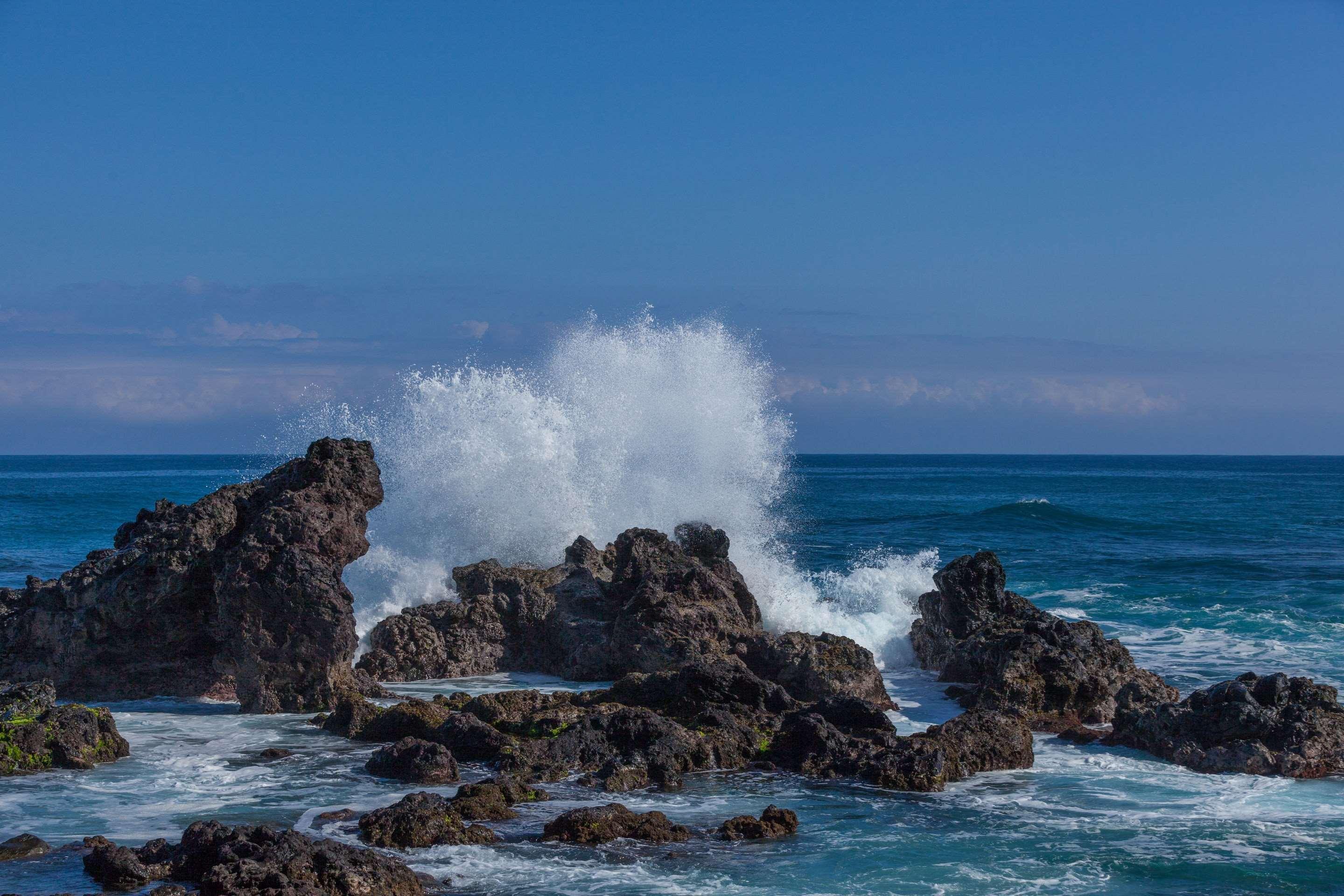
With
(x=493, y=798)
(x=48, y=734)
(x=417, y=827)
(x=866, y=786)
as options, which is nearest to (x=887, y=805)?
(x=866, y=786)

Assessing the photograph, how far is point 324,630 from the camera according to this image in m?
13.2

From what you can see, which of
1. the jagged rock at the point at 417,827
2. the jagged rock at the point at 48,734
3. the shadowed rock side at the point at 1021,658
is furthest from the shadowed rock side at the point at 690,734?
the jagged rock at the point at 48,734

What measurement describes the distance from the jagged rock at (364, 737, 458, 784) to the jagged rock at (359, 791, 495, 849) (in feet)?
4.65

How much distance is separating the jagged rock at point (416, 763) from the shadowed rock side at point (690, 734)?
1.62ft

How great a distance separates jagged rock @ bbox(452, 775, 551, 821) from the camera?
920cm

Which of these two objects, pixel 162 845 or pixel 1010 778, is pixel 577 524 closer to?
pixel 1010 778

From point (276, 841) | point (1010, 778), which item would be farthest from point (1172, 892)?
point (276, 841)

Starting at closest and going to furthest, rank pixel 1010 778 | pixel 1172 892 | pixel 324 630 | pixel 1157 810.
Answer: pixel 1172 892 < pixel 1157 810 < pixel 1010 778 < pixel 324 630

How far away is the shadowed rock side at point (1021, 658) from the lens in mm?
13570

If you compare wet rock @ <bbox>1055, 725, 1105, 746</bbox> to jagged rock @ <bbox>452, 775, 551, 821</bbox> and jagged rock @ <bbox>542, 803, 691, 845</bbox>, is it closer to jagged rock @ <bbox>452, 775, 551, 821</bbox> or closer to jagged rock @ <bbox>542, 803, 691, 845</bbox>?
jagged rock @ <bbox>542, 803, 691, 845</bbox>

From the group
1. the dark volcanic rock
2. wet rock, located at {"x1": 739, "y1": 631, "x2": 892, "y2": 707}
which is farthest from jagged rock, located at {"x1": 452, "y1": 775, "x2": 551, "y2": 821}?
wet rock, located at {"x1": 739, "y1": 631, "x2": 892, "y2": 707}

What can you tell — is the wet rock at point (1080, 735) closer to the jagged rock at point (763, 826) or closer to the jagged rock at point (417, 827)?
the jagged rock at point (763, 826)

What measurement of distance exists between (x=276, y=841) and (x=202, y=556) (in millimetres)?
7118

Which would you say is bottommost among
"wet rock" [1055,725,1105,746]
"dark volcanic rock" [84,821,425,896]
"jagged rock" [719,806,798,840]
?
"wet rock" [1055,725,1105,746]
